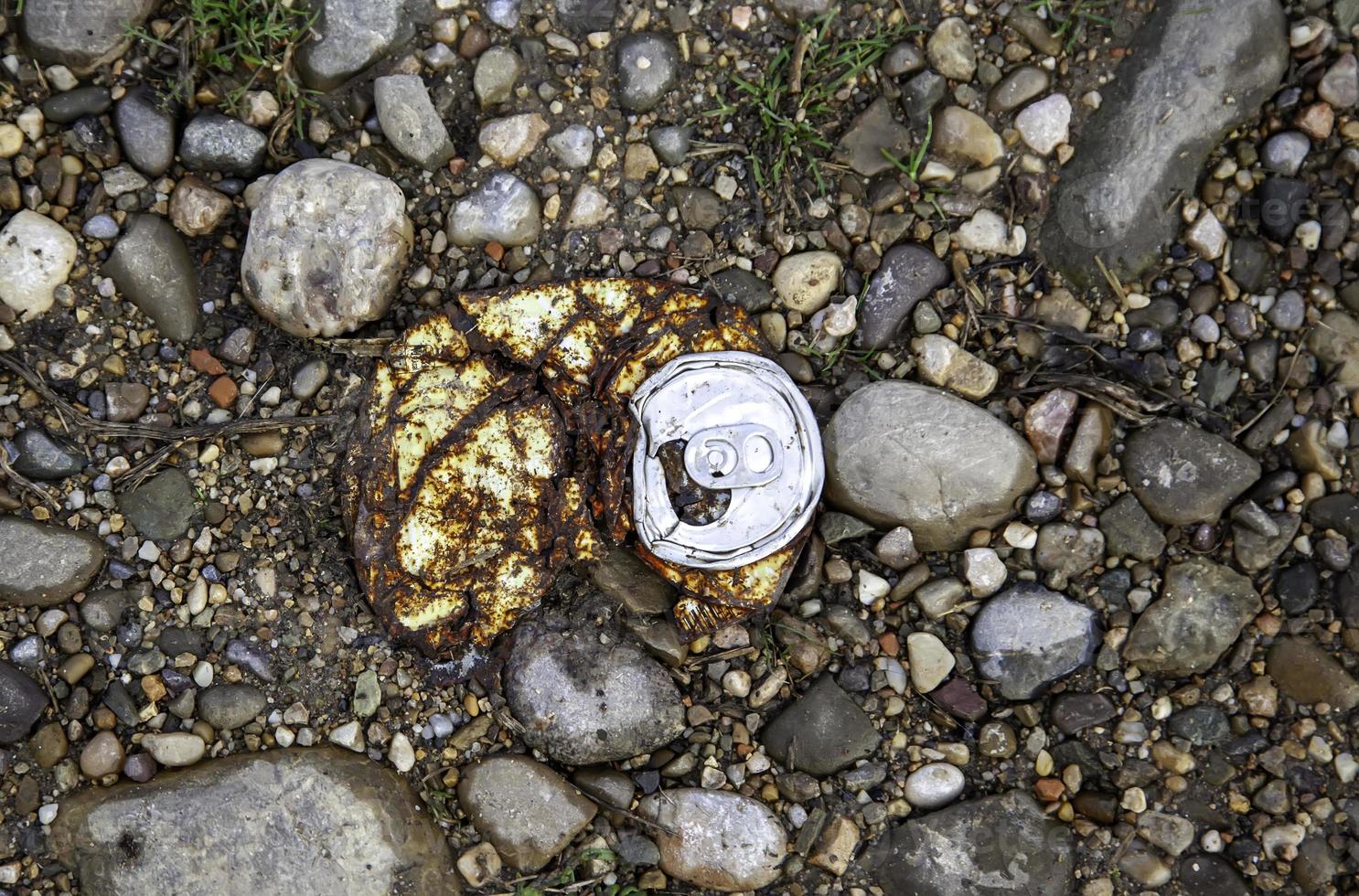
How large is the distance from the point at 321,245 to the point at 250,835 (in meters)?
1.82

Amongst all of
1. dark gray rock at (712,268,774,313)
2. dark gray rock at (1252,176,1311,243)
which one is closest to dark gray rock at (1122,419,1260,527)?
dark gray rock at (1252,176,1311,243)

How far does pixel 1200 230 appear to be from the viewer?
3.17 meters

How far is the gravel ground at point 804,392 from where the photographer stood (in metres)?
3.00

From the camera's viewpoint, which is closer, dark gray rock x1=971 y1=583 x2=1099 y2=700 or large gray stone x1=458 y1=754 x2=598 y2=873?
large gray stone x1=458 y1=754 x2=598 y2=873

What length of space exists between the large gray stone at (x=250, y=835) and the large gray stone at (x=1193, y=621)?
2396 mm

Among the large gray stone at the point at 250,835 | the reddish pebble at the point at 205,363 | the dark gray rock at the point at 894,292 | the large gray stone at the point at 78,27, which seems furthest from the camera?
the dark gray rock at the point at 894,292

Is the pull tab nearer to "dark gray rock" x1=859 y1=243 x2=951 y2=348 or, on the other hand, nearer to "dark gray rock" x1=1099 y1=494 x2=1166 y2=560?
"dark gray rock" x1=859 y1=243 x2=951 y2=348

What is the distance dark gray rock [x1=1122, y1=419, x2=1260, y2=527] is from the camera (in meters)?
3.13

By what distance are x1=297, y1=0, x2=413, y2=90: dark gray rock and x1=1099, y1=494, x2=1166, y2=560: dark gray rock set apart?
9.32ft

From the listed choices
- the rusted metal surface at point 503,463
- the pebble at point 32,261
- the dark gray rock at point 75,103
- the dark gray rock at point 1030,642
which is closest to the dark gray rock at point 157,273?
the pebble at point 32,261

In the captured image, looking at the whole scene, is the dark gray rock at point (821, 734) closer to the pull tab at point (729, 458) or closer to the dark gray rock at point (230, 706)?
the pull tab at point (729, 458)

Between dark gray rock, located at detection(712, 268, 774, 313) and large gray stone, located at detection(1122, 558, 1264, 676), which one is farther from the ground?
dark gray rock, located at detection(712, 268, 774, 313)

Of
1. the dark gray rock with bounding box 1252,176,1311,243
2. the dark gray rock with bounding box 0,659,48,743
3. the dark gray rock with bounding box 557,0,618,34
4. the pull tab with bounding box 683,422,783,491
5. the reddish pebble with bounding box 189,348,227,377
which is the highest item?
the dark gray rock with bounding box 557,0,618,34

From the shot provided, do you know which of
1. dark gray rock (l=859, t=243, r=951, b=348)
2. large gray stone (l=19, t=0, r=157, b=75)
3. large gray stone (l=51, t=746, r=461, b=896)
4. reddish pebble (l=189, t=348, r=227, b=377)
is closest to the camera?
large gray stone (l=51, t=746, r=461, b=896)
